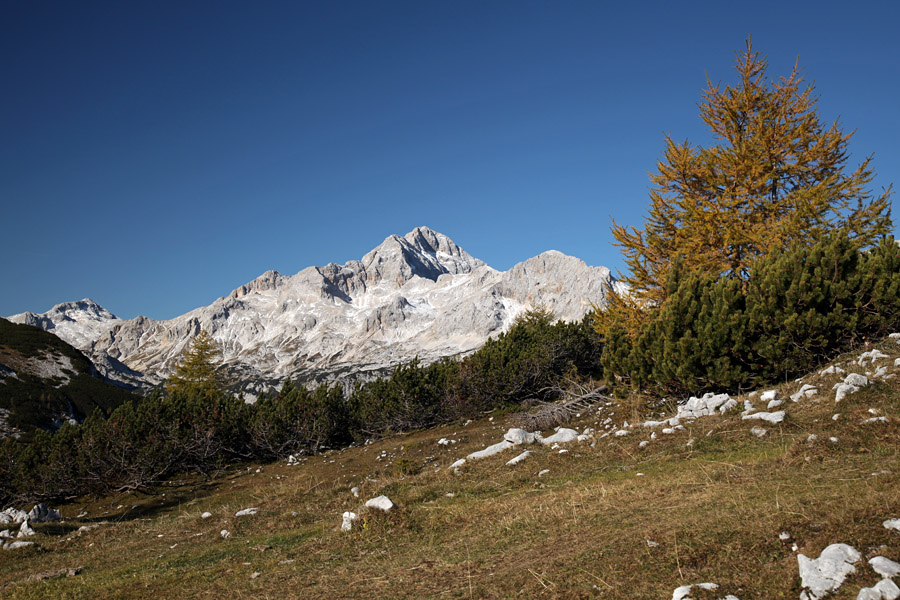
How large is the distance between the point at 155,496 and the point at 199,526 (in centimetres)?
1173

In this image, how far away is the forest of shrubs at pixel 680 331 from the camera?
13.4 metres

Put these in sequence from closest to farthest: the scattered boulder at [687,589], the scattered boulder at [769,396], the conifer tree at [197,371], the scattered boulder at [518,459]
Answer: the scattered boulder at [687,589], the scattered boulder at [518,459], the scattered boulder at [769,396], the conifer tree at [197,371]

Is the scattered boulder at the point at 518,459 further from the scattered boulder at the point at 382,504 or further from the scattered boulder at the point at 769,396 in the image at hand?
the scattered boulder at the point at 769,396

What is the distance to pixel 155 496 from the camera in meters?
20.4

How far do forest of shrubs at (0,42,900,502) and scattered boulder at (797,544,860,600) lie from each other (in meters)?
10.9

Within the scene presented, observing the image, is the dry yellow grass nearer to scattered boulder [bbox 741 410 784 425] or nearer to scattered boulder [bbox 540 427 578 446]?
scattered boulder [bbox 741 410 784 425]

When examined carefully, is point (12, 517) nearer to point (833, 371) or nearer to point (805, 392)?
point (805, 392)

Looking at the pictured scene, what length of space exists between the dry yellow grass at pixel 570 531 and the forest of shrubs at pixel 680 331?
2.51 m

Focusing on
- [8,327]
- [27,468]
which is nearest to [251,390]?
[8,327]

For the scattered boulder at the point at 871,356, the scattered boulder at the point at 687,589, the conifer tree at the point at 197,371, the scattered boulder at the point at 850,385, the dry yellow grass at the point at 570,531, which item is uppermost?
the conifer tree at the point at 197,371

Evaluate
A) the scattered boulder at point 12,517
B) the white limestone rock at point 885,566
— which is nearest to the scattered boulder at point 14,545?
the scattered boulder at point 12,517

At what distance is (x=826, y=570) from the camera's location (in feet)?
12.2

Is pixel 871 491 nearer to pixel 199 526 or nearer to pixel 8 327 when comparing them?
pixel 199 526

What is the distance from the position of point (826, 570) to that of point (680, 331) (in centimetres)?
1197
